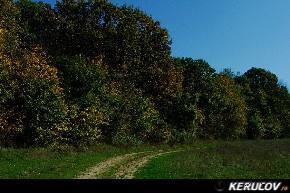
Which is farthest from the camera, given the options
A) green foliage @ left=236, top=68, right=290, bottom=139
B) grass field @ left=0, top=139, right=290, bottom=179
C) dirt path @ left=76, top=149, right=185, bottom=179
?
green foliage @ left=236, top=68, right=290, bottom=139

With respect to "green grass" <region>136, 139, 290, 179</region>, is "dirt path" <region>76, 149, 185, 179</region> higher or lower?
lower

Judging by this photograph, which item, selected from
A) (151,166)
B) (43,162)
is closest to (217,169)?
(151,166)

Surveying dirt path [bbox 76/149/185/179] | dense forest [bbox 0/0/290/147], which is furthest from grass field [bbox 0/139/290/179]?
dense forest [bbox 0/0/290/147]

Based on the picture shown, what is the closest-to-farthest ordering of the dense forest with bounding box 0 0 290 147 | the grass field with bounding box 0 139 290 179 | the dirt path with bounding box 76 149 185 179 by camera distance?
the dirt path with bounding box 76 149 185 179, the grass field with bounding box 0 139 290 179, the dense forest with bounding box 0 0 290 147

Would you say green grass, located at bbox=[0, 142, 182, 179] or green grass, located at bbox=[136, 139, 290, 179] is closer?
green grass, located at bbox=[0, 142, 182, 179]

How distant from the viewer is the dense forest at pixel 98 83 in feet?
131

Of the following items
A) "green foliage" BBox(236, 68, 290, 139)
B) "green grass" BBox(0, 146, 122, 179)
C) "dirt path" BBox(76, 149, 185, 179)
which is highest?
"green foliage" BBox(236, 68, 290, 139)

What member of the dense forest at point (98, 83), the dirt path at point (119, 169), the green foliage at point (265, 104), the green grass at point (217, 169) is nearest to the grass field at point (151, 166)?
the green grass at point (217, 169)

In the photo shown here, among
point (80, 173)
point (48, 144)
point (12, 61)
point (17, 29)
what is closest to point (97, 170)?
point (80, 173)

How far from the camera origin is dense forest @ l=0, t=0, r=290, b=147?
40062 millimetres

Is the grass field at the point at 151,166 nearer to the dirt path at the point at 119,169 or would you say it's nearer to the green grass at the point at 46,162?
the green grass at the point at 46,162

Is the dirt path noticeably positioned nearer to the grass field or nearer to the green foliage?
the grass field

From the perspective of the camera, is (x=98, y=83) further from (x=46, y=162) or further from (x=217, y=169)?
A: (x=217, y=169)

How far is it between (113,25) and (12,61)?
63.7 feet
